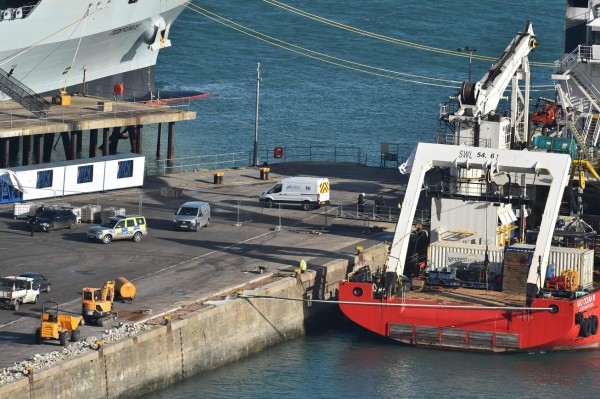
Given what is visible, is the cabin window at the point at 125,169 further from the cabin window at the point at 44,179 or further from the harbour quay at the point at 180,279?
the cabin window at the point at 44,179

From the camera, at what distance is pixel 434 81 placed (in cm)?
14312

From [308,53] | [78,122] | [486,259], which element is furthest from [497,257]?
[308,53]

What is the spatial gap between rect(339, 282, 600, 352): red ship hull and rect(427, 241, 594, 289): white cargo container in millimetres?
2812

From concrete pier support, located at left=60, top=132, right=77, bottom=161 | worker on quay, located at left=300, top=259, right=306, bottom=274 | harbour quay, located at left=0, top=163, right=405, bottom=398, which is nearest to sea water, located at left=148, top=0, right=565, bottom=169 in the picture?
concrete pier support, located at left=60, top=132, right=77, bottom=161

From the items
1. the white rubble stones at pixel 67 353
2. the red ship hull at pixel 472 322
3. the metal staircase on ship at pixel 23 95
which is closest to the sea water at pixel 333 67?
the metal staircase on ship at pixel 23 95

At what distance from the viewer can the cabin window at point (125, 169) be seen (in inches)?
3447

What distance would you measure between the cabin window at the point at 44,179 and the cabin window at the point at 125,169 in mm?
4894

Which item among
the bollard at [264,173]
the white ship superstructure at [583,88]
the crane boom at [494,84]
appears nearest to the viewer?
the crane boom at [494,84]

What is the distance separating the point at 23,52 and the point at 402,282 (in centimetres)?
4544

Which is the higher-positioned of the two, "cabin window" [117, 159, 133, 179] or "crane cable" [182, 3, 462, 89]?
"crane cable" [182, 3, 462, 89]

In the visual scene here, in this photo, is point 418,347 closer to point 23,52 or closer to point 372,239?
point 372,239

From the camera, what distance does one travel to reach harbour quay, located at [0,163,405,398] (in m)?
54.3

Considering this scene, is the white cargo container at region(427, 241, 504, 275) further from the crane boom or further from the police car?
the police car

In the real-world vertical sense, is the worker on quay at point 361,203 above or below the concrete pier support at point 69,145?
below
